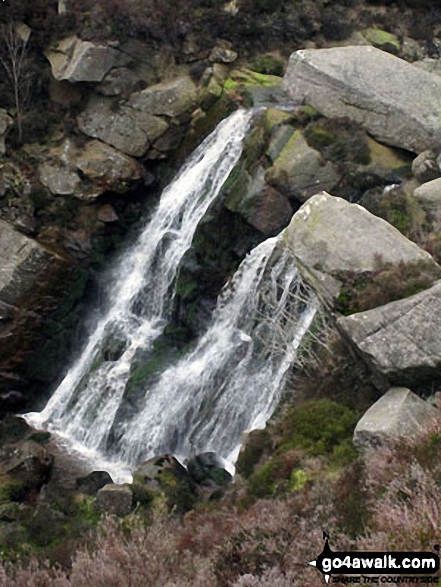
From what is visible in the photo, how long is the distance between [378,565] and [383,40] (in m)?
26.1

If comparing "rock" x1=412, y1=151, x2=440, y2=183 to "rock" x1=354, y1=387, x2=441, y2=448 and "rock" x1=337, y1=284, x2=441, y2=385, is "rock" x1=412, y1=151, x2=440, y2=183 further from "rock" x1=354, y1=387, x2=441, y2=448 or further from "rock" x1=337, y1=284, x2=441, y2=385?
"rock" x1=354, y1=387, x2=441, y2=448

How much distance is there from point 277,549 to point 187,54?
74.1 feet

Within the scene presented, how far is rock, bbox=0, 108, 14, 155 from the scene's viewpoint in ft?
79.3

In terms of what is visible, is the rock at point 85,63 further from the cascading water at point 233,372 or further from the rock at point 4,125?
the cascading water at point 233,372

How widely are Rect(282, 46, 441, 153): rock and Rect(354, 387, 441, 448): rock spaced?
11.1m

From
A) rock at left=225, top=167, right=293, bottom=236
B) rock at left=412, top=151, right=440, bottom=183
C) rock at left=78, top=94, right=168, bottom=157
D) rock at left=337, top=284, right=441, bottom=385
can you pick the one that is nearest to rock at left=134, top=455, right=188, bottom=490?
rock at left=337, top=284, right=441, bottom=385

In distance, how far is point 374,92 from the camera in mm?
20078

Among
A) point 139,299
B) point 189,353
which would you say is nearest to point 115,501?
point 189,353

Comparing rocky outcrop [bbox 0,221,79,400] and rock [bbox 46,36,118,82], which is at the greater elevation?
rock [bbox 46,36,118,82]

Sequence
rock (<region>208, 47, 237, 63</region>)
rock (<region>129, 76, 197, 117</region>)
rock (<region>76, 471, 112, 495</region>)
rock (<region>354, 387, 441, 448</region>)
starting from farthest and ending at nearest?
rock (<region>208, 47, 237, 63</region>) < rock (<region>129, 76, 197, 117</region>) < rock (<region>76, 471, 112, 495</region>) < rock (<region>354, 387, 441, 448</region>)

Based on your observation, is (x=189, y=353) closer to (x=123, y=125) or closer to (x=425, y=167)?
(x=425, y=167)

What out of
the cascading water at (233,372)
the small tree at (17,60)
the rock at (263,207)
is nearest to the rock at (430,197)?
the cascading water at (233,372)

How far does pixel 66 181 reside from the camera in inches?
920

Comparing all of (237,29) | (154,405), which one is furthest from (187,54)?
(154,405)
